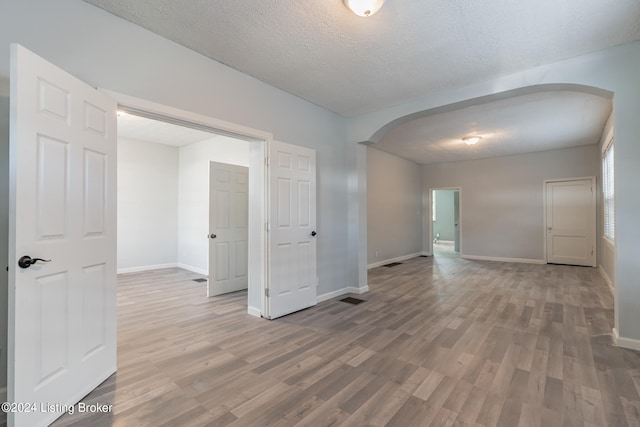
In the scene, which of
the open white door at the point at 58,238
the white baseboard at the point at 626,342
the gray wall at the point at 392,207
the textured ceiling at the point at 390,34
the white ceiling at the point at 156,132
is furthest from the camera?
the gray wall at the point at 392,207

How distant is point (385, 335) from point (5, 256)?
308 centimetres

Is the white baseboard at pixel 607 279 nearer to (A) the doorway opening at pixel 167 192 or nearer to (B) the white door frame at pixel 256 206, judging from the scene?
(B) the white door frame at pixel 256 206

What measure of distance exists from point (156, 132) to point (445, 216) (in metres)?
11.1

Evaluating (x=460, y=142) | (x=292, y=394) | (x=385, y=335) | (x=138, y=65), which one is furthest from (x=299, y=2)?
(x=460, y=142)

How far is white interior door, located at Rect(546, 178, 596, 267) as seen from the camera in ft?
21.3

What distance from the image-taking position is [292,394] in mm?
1947

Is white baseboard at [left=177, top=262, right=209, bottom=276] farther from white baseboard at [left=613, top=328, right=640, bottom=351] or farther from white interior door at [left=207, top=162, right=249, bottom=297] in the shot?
white baseboard at [left=613, top=328, right=640, bottom=351]

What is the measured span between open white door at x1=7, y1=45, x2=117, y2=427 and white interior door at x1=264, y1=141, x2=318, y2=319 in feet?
5.19

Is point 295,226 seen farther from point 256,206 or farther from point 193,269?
point 193,269

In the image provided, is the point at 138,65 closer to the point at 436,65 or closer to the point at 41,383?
the point at 41,383

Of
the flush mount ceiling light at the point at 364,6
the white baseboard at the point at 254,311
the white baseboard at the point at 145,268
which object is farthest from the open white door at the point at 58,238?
the white baseboard at the point at 145,268

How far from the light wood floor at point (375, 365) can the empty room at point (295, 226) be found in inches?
0.8

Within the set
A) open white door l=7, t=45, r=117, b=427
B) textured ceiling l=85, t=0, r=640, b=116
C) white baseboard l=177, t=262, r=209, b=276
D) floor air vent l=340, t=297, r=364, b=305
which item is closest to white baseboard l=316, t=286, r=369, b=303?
floor air vent l=340, t=297, r=364, b=305

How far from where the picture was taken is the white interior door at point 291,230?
338 cm
